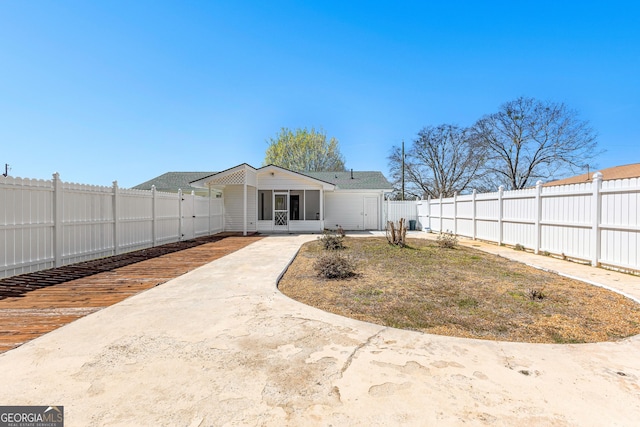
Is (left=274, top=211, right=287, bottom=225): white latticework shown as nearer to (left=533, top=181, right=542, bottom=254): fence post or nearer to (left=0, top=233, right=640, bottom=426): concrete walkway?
(left=533, top=181, right=542, bottom=254): fence post

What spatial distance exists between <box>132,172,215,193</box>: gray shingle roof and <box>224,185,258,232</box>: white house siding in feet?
14.8

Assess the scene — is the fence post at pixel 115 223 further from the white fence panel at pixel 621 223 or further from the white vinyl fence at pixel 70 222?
the white fence panel at pixel 621 223

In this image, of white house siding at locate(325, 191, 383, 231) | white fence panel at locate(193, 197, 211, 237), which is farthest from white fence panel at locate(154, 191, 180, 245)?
white house siding at locate(325, 191, 383, 231)

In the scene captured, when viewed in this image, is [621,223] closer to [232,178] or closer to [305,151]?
[232,178]

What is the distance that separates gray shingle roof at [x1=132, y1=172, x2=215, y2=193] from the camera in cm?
2099

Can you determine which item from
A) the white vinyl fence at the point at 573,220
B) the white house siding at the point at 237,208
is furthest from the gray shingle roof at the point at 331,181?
the white vinyl fence at the point at 573,220

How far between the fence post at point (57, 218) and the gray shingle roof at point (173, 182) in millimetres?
14256

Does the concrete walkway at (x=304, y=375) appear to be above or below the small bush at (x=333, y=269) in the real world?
below

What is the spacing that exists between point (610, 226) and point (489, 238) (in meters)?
5.48

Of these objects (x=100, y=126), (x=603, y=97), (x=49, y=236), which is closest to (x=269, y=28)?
(x=49, y=236)

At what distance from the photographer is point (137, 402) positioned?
6.54ft

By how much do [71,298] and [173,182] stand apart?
19.2 m

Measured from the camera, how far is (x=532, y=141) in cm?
2631

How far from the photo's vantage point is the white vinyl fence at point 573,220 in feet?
20.5
